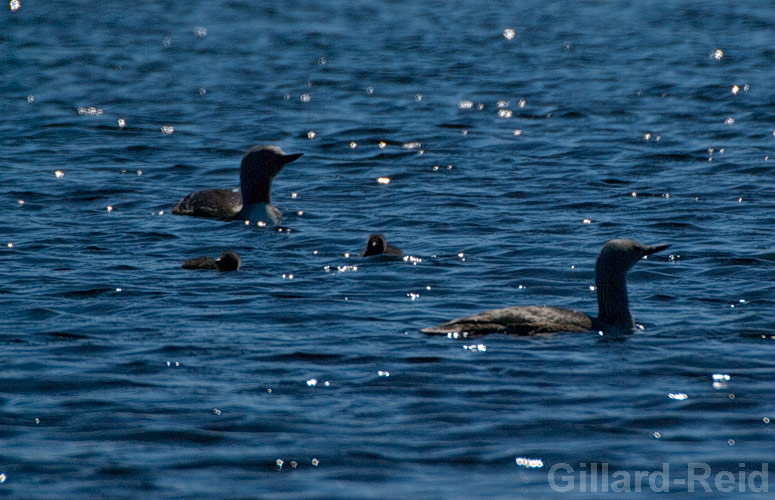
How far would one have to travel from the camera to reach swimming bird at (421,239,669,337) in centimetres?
1073

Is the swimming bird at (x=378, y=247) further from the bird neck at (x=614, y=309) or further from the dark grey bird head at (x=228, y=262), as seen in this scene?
the bird neck at (x=614, y=309)

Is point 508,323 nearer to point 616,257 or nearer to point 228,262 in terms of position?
point 616,257

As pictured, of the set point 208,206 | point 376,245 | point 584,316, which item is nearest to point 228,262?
point 376,245

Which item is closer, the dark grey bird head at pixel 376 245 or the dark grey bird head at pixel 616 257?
the dark grey bird head at pixel 616 257

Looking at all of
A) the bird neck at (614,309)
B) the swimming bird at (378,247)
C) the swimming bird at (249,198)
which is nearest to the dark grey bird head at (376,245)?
the swimming bird at (378,247)

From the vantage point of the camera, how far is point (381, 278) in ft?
42.9

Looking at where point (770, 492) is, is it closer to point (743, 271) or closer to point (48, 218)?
point (743, 271)

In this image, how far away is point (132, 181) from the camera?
18.8 m

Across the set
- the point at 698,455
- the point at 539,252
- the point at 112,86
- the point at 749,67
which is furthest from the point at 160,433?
the point at 749,67

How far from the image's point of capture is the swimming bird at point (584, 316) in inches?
422

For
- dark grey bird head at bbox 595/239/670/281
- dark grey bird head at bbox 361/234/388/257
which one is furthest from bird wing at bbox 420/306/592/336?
dark grey bird head at bbox 361/234/388/257

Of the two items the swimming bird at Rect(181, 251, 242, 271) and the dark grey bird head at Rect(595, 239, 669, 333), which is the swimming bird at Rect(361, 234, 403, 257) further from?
the dark grey bird head at Rect(595, 239, 669, 333)

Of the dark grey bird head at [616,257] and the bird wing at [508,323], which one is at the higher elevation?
the dark grey bird head at [616,257]

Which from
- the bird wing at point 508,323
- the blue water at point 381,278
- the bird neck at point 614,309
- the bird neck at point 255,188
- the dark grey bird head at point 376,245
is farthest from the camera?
the bird neck at point 255,188
